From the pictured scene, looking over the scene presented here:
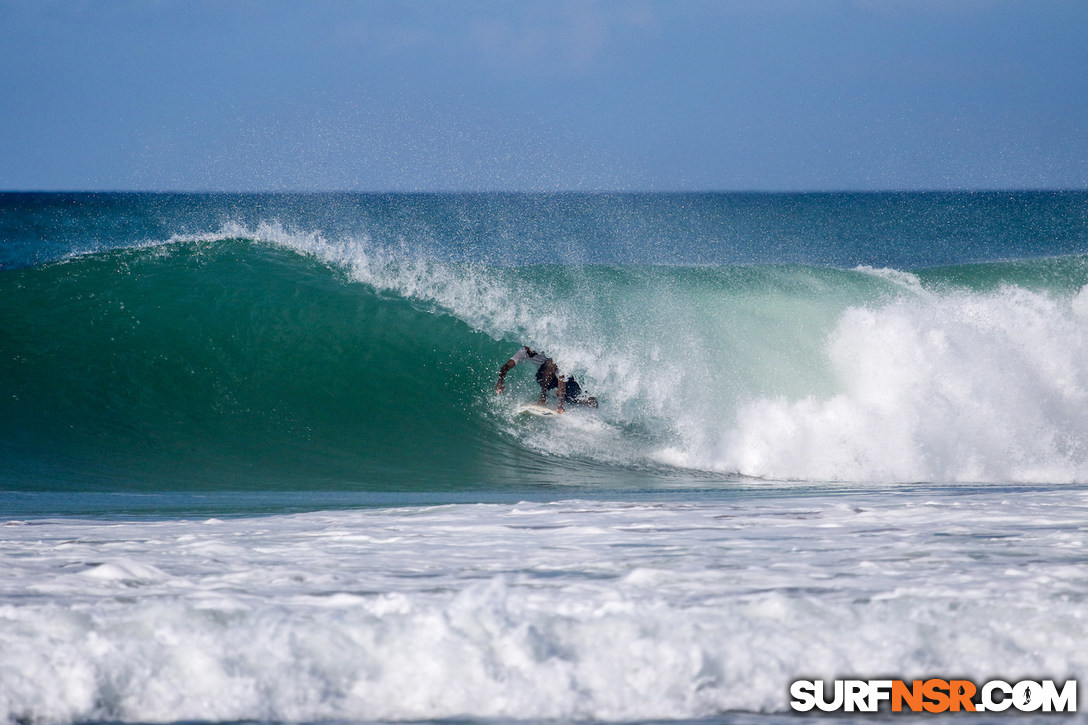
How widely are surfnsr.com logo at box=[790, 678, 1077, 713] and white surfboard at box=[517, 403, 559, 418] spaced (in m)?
5.98

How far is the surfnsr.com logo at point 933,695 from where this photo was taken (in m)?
2.69

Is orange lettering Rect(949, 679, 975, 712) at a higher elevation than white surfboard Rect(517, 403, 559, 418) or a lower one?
lower

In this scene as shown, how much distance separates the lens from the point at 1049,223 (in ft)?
151

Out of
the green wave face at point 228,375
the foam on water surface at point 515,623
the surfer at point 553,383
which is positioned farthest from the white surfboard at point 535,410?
the foam on water surface at point 515,623

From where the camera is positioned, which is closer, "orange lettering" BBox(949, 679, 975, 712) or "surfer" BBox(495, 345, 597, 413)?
"orange lettering" BBox(949, 679, 975, 712)

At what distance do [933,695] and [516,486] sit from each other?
4.58 metres

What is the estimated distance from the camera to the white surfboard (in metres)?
8.77

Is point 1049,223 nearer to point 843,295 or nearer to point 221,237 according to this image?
point 843,295

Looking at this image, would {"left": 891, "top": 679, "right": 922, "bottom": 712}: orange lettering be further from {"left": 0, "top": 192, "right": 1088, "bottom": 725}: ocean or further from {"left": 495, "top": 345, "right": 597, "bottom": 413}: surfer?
{"left": 495, "top": 345, "right": 597, "bottom": 413}: surfer

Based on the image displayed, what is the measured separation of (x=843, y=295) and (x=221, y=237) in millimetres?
7891

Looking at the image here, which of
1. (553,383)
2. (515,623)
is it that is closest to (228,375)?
(553,383)

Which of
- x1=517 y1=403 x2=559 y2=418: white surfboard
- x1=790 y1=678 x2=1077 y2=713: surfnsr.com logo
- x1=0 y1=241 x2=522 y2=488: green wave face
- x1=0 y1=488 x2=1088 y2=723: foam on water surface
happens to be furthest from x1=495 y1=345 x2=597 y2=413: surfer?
x1=790 y1=678 x2=1077 y2=713: surfnsr.com logo

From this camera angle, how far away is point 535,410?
884 cm

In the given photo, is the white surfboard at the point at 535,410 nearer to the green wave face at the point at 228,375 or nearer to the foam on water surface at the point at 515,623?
the green wave face at the point at 228,375
